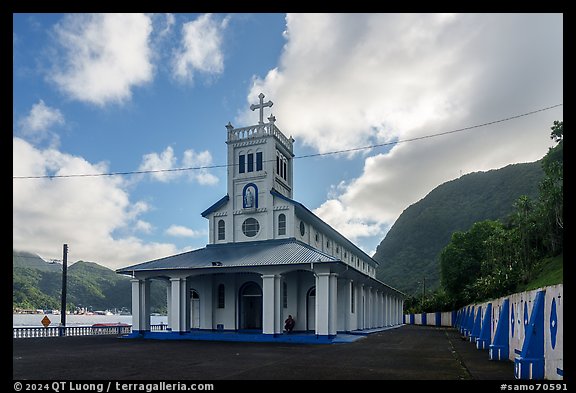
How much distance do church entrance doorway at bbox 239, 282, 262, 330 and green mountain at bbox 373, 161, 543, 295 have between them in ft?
279

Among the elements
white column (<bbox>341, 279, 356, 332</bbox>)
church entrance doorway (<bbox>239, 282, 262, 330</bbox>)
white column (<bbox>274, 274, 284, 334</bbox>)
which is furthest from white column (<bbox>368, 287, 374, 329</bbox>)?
white column (<bbox>274, 274, 284, 334</bbox>)

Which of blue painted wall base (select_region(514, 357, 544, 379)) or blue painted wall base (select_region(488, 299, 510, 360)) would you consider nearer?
blue painted wall base (select_region(514, 357, 544, 379))

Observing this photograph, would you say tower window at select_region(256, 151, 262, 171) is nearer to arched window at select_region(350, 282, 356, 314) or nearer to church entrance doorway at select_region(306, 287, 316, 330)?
church entrance doorway at select_region(306, 287, 316, 330)

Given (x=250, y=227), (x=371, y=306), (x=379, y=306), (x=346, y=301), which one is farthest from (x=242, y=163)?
(x=379, y=306)

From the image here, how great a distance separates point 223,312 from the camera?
31500 millimetres

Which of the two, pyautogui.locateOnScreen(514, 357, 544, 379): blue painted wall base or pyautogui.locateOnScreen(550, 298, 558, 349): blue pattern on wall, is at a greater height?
pyautogui.locateOnScreen(550, 298, 558, 349): blue pattern on wall

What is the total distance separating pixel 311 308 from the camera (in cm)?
3056

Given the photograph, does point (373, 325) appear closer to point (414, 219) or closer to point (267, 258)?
point (267, 258)

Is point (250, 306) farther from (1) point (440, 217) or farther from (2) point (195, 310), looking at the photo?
(1) point (440, 217)

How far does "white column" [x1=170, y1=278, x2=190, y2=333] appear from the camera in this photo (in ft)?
91.6

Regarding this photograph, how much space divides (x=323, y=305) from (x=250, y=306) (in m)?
8.58

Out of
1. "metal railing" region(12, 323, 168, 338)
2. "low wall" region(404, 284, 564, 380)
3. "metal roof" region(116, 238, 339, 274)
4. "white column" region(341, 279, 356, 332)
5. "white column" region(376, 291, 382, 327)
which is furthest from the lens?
"white column" region(376, 291, 382, 327)

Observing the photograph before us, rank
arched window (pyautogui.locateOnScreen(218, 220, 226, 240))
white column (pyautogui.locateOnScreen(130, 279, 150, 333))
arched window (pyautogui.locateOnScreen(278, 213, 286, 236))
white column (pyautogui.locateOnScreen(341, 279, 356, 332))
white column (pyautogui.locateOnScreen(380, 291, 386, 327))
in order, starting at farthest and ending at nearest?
white column (pyautogui.locateOnScreen(380, 291, 386, 327)) < arched window (pyautogui.locateOnScreen(218, 220, 226, 240)) < arched window (pyautogui.locateOnScreen(278, 213, 286, 236)) < white column (pyautogui.locateOnScreen(341, 279, 356, 332)) < white column (pyautogui.locateOnScreen(130, 279, 150, 333))
